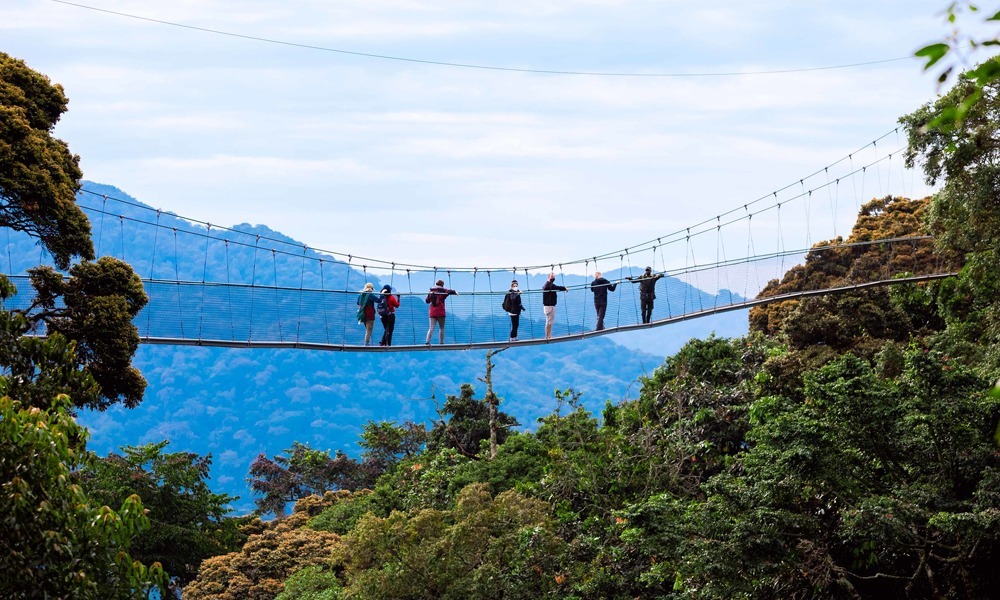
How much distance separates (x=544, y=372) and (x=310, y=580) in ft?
278

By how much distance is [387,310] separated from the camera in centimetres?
1542

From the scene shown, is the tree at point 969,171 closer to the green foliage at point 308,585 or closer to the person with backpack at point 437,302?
the person with backpack at point 437,302

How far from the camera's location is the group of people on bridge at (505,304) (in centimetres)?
1545

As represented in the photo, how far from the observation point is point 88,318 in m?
10.5

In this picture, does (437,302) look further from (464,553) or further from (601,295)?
(464,553)

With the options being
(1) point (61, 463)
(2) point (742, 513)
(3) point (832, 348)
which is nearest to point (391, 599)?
(2) point (742, 513)

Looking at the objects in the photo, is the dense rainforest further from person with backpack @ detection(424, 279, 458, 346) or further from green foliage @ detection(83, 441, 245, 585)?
green foliage @ detection(83, 441, 245, 585)

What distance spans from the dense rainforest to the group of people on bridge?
5.38ft

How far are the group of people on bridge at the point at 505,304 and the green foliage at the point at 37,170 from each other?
16.1 ft

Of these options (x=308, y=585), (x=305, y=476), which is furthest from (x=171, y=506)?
(x=308, y=585)

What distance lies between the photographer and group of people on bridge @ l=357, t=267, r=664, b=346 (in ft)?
→ 50.7

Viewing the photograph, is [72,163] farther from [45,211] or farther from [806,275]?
[806,275]

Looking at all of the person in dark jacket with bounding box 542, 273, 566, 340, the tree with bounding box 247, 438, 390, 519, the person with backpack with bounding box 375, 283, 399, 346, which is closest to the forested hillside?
the person in dark jacket with bounding box 542, 273, 566, 340

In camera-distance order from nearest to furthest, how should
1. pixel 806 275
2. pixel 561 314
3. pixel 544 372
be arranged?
1. pixel 561 314
2. pixel 806 275
3. pixel 544 372
